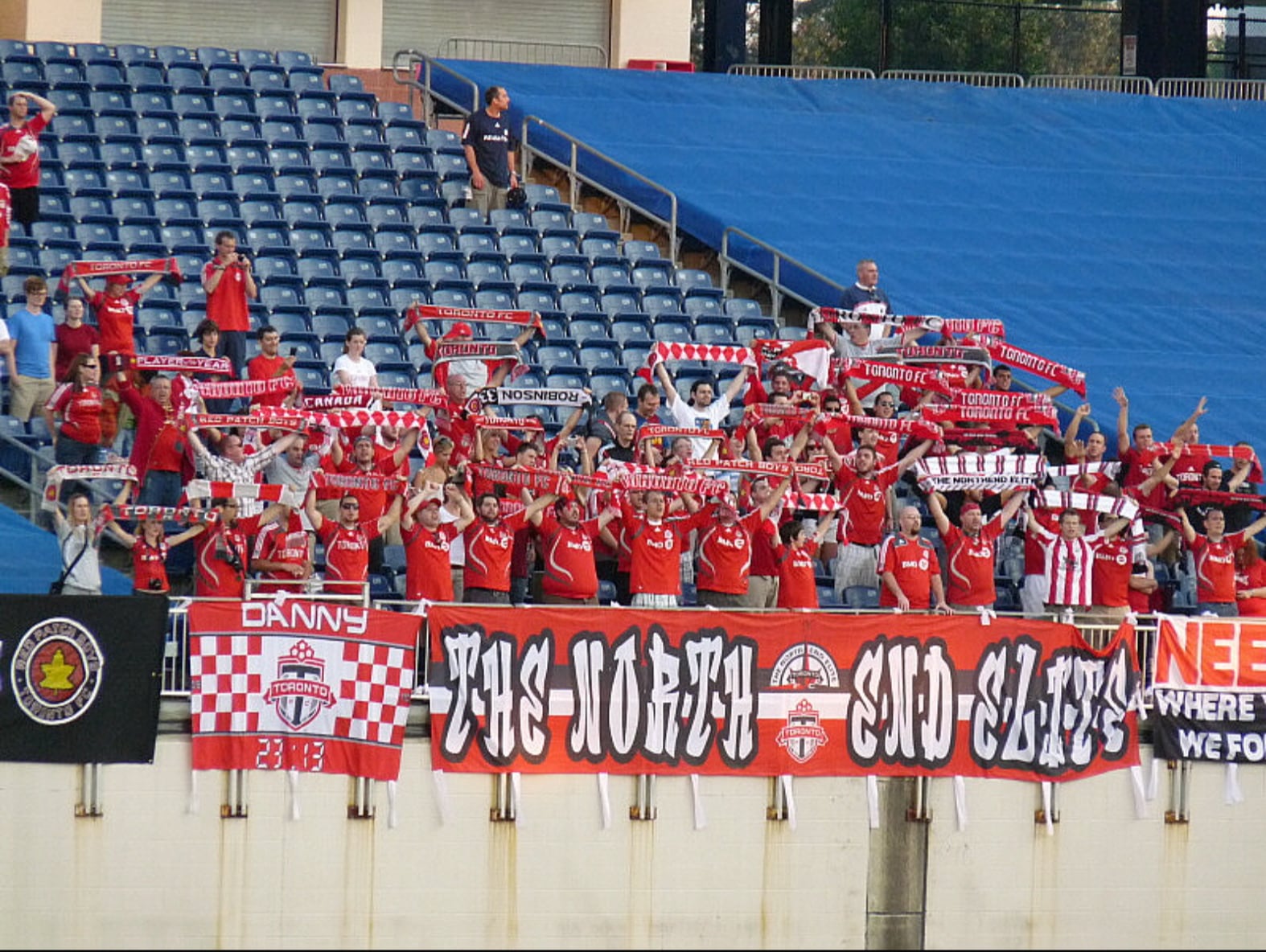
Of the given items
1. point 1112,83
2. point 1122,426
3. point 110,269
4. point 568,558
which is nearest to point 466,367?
point 568,558

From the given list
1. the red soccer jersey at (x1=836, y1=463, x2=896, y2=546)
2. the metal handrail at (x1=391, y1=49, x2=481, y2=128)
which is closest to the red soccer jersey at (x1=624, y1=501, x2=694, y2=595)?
the red soccer jersey at (x1=836, y1=463, x2=896, y2=546)

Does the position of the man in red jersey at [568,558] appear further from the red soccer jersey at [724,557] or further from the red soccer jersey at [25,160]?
the red soccer jersey at [25,160]

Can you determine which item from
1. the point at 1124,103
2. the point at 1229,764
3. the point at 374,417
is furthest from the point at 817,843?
the point at 1124,103

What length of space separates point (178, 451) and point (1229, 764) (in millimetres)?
8224

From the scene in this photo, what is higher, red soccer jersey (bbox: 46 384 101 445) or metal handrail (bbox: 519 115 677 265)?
metal handrail (bbox: 519 115 677 265)

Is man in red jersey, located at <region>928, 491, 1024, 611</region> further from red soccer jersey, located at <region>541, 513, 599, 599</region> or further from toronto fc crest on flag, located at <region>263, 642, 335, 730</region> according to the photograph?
toronto fc crest on flag, located at <region>263, 642, 335, 730</region>

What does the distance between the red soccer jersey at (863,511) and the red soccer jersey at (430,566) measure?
3407 mm

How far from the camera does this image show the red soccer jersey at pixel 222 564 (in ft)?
54.1

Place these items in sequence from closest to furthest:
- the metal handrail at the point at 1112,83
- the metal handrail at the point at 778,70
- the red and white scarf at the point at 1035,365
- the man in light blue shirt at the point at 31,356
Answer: the man in light blue shirt at the point at 31,356
the red and white scarf at the point at 1035,365
the metal handrail at the point at 778,70
the metal handrail at the point at 1112,83

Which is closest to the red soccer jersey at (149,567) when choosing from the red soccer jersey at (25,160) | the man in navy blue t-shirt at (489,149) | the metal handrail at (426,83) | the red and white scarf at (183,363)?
the red and white scarf at (183,363)

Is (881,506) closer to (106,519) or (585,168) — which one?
(106,519)

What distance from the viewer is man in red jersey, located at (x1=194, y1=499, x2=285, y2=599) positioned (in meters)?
16.5

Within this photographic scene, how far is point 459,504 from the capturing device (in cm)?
1689

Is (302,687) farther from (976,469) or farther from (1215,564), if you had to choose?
(1215,564)
